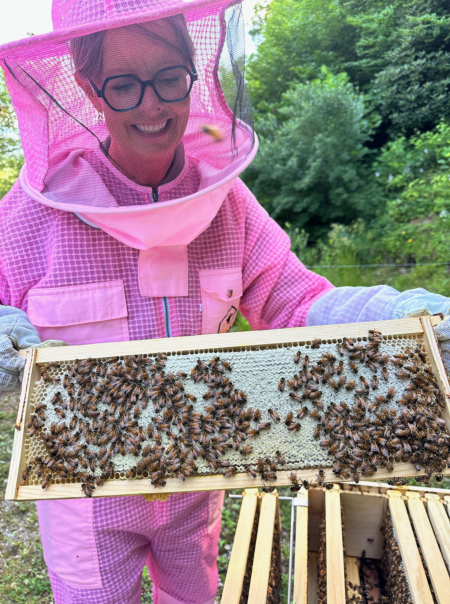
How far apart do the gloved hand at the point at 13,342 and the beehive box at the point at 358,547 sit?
1578mm

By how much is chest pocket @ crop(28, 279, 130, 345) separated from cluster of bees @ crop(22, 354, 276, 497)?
245mm

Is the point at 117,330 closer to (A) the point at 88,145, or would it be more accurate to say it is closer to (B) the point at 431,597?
(A) the point at 88,145

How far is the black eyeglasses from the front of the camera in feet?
5.66

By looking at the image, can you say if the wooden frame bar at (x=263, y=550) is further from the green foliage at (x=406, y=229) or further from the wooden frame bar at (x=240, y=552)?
the green foliage at (x=406, y=229)

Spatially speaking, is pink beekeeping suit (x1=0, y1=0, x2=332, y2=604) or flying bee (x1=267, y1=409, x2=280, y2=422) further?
pink beekeeping suit (x1=0, y1=0, x2=332, y2=604)

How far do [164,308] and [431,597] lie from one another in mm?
1938

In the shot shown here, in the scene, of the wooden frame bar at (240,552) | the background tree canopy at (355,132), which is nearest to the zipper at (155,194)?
the background tree canopy at (355,132)

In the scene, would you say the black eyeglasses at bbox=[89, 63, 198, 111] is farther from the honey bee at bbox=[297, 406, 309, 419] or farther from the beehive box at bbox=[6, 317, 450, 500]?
the honey bee at bbox=[297, 406, 309, 419]

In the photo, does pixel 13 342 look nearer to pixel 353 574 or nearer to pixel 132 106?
pixel 132 106

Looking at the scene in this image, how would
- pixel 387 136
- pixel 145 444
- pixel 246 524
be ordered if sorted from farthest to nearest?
pixel 387 136 < pixel 246 524 < pixel 145 444

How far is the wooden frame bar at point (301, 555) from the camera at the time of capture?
230 cm

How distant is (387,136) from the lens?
501cm

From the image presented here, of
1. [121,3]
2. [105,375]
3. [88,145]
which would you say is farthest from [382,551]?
[121,3]

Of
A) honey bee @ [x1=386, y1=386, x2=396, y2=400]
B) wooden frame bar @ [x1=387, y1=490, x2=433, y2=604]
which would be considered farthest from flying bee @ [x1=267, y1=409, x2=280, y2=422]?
wooden frame bar @ [x1=387, y1=490, x2=433, y2=604]
